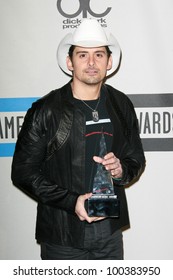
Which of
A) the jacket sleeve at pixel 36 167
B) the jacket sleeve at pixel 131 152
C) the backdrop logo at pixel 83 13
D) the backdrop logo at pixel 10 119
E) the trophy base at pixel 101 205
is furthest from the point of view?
the backdrop logo at pixel 10 119

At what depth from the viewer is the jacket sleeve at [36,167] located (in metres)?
1.88

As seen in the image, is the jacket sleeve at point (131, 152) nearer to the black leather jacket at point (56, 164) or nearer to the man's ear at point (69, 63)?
the black leather jacket at point (56, 164)

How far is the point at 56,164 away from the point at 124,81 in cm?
80

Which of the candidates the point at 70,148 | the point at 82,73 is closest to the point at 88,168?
the point at 70,148

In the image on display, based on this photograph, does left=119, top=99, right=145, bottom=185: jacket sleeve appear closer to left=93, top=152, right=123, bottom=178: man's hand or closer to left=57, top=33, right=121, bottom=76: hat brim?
left=93, top=152, right=123, bottom=178: man's hand

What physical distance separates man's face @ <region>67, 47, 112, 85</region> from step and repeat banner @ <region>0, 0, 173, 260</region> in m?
0.55

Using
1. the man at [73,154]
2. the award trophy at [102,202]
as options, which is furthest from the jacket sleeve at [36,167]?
the award trophy at [102,202]

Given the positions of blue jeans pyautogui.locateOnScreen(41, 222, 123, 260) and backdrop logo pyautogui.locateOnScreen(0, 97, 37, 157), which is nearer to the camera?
blue jeans pyautogui.locateOnScreen(41, 222, 123, 260)

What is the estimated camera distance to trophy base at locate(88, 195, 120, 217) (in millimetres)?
1725

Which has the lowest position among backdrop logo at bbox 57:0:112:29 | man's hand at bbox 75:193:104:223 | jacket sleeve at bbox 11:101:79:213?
man's hand at bbox 75:193:104:223

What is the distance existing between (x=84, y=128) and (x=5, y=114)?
0.80 metres

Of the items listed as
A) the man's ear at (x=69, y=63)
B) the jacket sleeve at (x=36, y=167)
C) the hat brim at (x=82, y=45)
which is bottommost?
the jacket sleeve at (x=36, y=167)

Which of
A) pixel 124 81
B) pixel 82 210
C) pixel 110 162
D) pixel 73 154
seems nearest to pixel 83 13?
pixel 124 81

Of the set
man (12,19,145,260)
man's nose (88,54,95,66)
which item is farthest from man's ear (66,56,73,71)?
man's nose (88,54,95,66)
